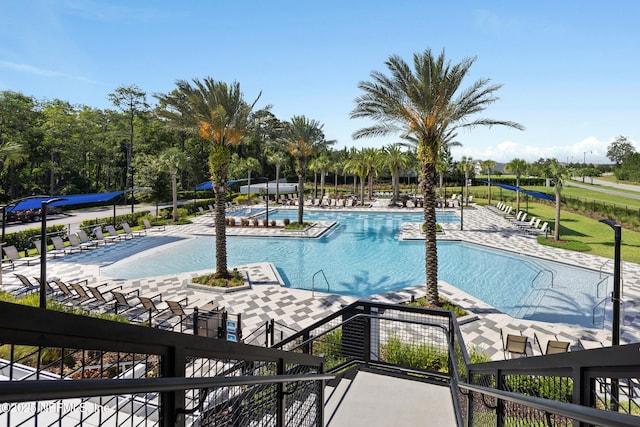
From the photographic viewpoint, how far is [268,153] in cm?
6172

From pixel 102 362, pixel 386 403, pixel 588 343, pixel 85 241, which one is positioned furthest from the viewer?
pixel 85 241

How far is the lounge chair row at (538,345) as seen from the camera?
8.64 metres

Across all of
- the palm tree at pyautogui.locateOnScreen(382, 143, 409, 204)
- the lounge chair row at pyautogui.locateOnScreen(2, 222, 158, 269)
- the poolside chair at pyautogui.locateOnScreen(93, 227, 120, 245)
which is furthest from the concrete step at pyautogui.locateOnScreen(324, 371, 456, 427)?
the palm tree at pyautogui.locateOnScreen(382, 143, 409, 204)

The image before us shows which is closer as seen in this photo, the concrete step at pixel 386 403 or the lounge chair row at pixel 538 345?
the concrete step at pixel 386 403

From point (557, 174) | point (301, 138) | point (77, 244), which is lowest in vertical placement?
point (77, 244)

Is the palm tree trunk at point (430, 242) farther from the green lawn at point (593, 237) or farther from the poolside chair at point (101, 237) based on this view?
A: the poolside chair at point (101, 237)

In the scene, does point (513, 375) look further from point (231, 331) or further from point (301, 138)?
point (301, 138)

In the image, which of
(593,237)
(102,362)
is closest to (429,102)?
(102,362)

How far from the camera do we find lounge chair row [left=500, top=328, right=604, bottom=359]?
8.64 metres

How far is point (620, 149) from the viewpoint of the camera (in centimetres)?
12369

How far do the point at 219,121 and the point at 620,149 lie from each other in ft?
505

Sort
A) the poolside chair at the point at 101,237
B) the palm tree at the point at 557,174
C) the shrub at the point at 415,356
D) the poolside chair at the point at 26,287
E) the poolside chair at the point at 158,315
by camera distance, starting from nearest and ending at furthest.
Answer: the shrub at the point at 415,356 → the poolside chair at the point at 158,315 → the poolside chair at the point at 26,287 → the poolside chair at the point at 101,237 → the palm tree at the point at 557,174

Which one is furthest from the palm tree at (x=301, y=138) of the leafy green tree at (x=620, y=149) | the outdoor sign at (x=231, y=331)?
the leafy green tree at (x=620, y=149)

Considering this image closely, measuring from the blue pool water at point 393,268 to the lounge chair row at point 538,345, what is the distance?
194 cm
